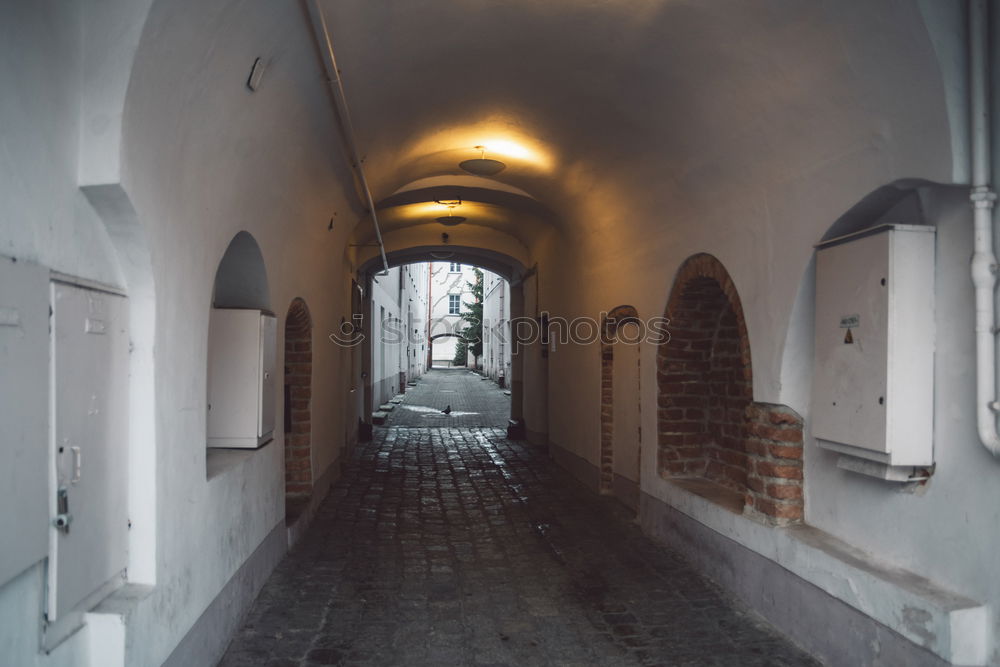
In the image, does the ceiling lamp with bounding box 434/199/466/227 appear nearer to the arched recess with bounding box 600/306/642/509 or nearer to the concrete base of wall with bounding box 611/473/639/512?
the arched recess with bounding box 600/306/642/509

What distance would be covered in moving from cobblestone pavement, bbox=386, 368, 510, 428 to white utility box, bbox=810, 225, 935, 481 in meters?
11.4

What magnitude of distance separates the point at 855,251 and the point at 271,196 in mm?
3547

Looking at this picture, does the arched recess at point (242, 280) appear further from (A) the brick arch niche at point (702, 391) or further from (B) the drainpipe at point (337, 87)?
(A) the brick arch niche at point (702, 391)

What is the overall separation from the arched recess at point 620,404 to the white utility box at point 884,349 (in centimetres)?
334

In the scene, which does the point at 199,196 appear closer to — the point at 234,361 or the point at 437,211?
the point at 234,361

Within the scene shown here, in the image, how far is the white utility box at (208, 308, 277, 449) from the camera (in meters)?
4.76

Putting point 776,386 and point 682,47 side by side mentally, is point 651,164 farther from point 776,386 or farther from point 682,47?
point 776,386

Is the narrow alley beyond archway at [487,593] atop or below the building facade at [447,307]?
below

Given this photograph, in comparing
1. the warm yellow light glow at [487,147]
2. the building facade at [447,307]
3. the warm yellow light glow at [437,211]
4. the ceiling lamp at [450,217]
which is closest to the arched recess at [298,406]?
the warm yellow light glow at [487,147]

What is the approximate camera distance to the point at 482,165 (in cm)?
790

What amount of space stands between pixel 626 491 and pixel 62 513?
5.90 meters

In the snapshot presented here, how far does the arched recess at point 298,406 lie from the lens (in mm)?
6730

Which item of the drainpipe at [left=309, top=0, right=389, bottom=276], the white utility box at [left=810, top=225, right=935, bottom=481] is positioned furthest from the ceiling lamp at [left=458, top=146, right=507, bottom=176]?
the white utility box at [left=810, top=225, right=935, bottom=481]

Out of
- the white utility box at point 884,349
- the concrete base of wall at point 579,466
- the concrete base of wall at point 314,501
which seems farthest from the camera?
the concrete base of wall at point 579,466
